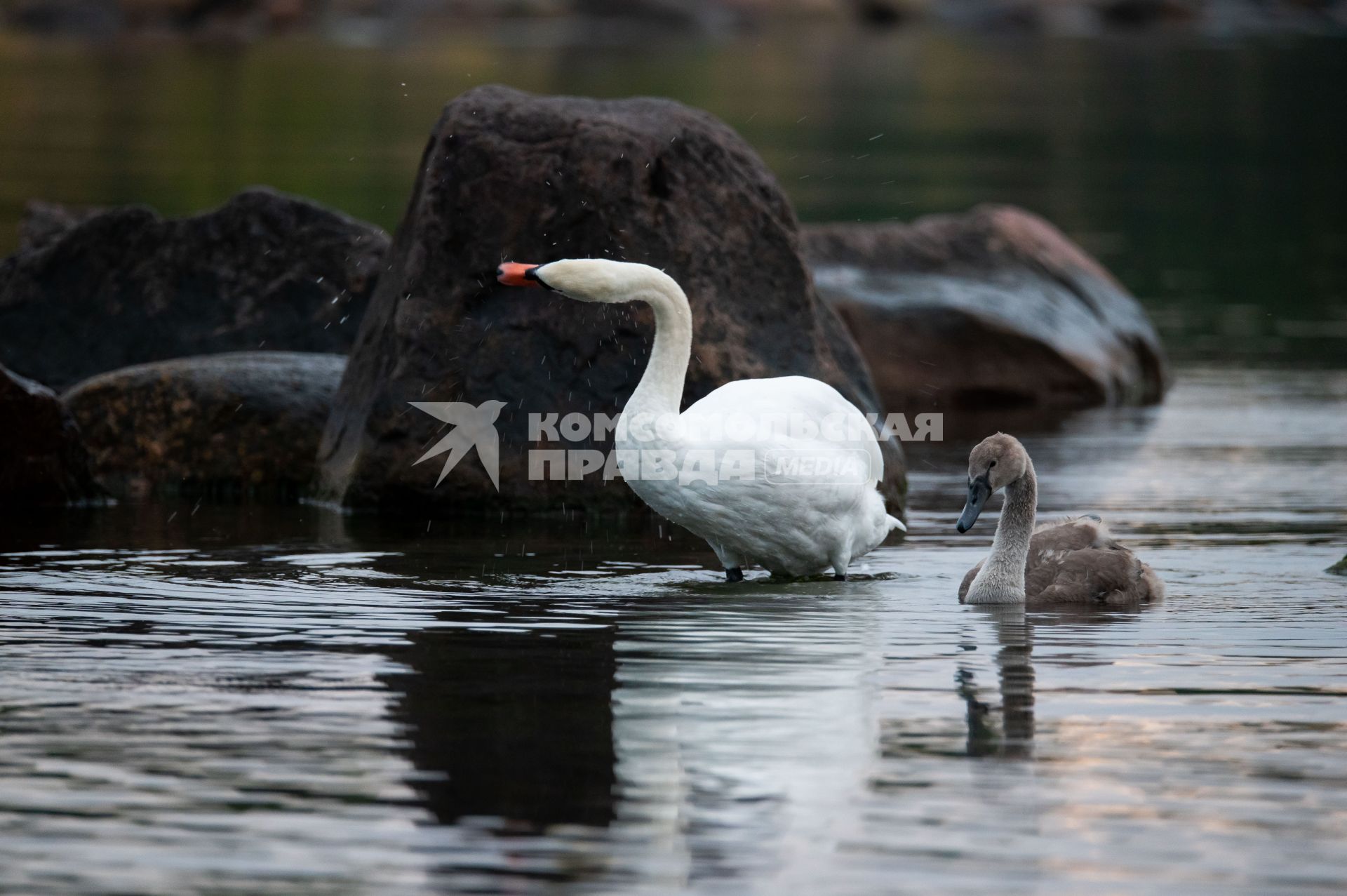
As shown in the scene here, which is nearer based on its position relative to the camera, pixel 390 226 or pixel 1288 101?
pixel 390 226

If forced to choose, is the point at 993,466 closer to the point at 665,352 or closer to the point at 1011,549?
the point at 1011,549

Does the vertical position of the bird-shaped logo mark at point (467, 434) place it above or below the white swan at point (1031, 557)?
above

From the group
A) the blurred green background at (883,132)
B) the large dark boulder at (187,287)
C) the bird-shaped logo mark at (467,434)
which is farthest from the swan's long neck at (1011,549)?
the blurred green background at (883,132)

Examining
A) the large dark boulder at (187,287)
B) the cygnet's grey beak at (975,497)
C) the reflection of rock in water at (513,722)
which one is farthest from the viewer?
the large dark boulder at (187,287)

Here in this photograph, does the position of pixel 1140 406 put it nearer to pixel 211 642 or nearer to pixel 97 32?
pixel 211 642

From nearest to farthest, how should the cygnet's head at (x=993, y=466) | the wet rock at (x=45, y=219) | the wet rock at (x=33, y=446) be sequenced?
1. the cygnet's head at (x=993, y=466)
2. the wet rock at (x=33, y=446)
3. the wet rock at (x=45, y=219)

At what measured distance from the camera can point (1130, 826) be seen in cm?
588

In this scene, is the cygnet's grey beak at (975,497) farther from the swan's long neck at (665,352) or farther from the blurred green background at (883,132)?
the blurred green background at (883,132)

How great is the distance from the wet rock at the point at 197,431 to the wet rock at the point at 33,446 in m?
0.60

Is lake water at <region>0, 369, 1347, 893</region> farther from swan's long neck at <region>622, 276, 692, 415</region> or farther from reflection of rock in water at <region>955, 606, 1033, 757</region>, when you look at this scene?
swan's long neck at <region>622, 276, 692, 415</region>

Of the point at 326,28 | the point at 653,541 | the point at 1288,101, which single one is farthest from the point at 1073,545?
the point at 326,28

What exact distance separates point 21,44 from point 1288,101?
130 ft

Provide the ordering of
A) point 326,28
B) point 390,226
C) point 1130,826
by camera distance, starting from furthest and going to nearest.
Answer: point 326,28 < point 390,226 < point 1130,826

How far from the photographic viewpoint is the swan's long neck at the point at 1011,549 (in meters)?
9.19
